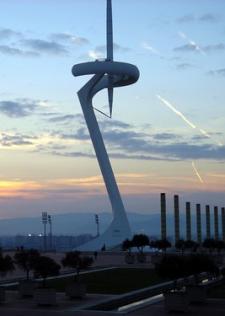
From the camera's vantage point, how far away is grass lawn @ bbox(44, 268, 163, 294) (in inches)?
958

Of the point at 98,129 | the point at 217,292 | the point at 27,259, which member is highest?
the point at 98,129

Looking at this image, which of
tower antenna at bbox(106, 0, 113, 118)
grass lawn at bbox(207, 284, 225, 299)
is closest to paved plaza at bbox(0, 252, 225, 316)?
grass lawn at bbox(207, 284, 225, 299)

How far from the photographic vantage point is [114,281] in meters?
27.7

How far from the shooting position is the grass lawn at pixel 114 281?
24.3 metres

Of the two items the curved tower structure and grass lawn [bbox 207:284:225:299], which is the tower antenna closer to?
the curved tower structure

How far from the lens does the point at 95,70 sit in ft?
178

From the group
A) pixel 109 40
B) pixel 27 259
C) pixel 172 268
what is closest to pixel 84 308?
pixel 172 268

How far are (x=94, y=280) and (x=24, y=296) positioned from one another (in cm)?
691

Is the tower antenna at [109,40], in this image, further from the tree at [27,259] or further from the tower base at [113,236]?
the tree at [27,259]

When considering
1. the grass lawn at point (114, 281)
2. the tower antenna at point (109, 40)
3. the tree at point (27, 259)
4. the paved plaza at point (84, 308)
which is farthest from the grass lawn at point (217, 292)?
the tower antenna at point (109, 40)

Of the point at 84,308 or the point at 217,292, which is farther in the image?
the point at 217,292

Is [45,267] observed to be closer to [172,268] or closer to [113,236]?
[172,268]

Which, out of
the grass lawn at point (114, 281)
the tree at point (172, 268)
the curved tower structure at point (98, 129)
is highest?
the curved tower structure at point (98, 129)

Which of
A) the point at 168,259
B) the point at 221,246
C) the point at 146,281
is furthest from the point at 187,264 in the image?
the point at 221,246
